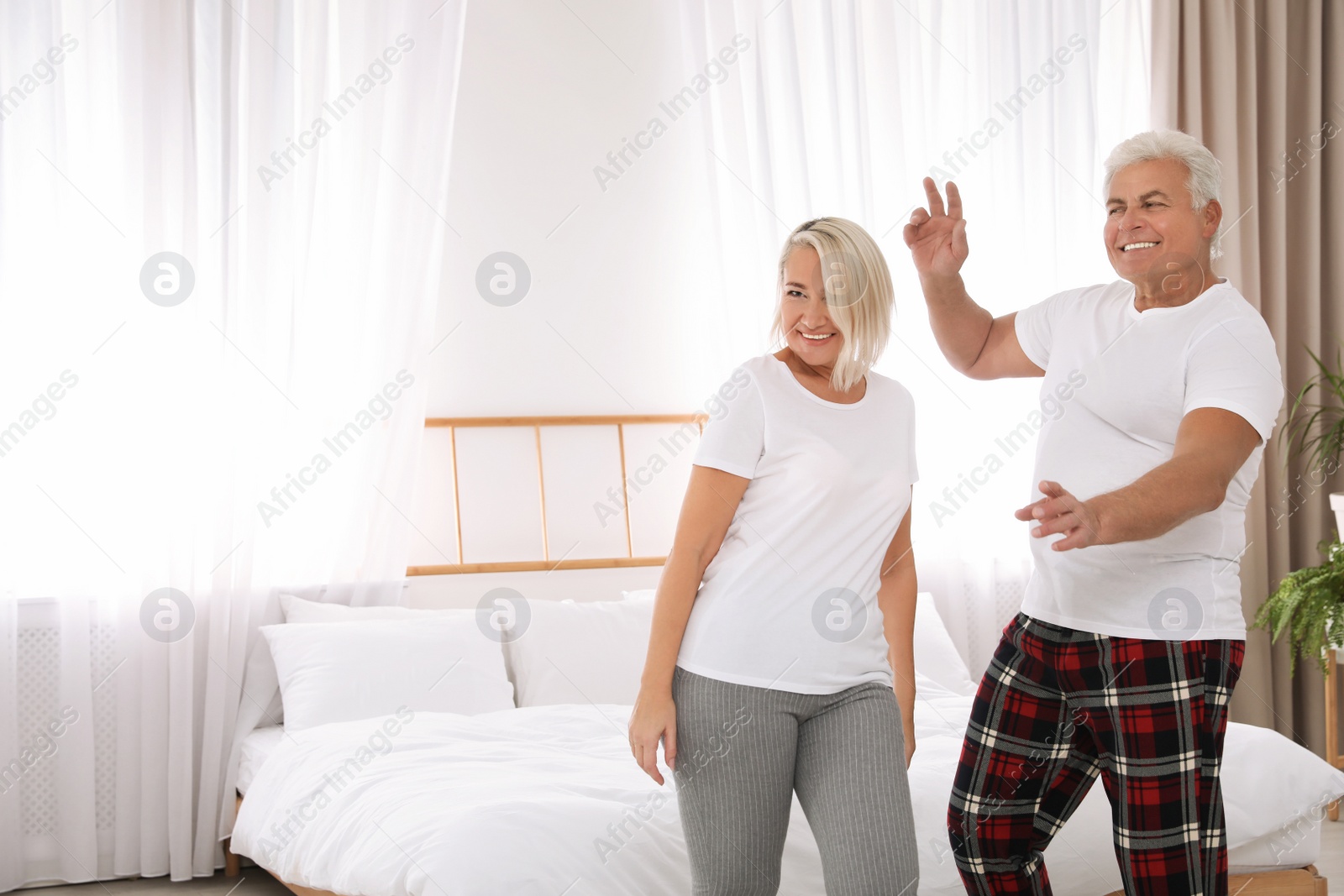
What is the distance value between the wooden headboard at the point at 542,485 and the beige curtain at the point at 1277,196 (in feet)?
6.87

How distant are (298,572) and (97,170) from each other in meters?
1.24

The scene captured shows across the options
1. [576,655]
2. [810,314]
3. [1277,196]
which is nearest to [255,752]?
[576,655]

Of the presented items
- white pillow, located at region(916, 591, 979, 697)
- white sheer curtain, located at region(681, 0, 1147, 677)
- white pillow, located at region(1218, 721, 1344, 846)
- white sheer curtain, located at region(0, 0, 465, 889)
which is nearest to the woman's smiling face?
white pillow, located at region(1218, 721, 1344, 846)

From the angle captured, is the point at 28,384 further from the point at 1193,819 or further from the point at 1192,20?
the point at 1192,20

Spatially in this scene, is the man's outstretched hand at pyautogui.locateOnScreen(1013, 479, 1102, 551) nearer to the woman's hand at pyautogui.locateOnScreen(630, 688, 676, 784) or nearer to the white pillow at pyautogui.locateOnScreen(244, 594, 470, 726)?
the woman's hand at pyautogui.locateOnScreen(630, 688, 676, 784)

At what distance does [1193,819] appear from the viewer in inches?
56.2

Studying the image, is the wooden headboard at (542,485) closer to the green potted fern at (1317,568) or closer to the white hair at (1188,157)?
the green potted fern at (1317,568)

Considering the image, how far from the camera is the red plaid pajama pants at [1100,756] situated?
1.43 m

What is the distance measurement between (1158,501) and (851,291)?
1.51ft

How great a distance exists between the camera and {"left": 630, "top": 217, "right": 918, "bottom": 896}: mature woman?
1348 millimetres

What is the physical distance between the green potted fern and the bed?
1.10 meters

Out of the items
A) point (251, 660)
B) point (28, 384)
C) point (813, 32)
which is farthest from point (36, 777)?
point (813, 32)

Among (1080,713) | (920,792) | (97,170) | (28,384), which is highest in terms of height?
(97,170)

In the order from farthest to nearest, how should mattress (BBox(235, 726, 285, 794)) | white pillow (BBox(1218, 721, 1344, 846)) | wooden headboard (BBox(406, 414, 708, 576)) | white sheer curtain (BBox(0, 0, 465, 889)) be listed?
wooden headboard (BBox(406, 414, 708, 576)) < white sheer curtain (BBox(0, 0, 465, 889)) < mattress (BBox(235, 726, 285, 794)) < white pillow (BBox(1218, 721, 1344, 846))
